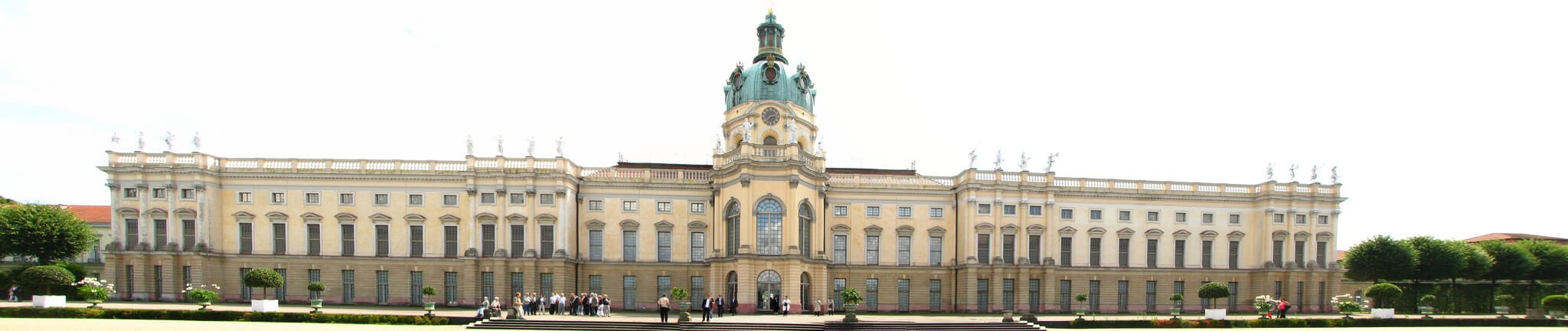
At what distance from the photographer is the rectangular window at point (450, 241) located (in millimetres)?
46344

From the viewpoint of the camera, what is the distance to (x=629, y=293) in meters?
47.3

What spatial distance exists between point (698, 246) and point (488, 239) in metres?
11.0

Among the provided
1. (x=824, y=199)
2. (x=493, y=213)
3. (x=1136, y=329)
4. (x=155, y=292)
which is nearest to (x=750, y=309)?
(x=824, y=199)

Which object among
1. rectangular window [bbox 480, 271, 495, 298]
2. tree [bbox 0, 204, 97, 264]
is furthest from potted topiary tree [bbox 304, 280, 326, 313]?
tree [bbox 0, 204, 97, 264]

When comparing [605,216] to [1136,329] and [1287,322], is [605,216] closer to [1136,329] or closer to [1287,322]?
[1136,329]

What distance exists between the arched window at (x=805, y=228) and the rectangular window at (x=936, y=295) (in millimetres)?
8385

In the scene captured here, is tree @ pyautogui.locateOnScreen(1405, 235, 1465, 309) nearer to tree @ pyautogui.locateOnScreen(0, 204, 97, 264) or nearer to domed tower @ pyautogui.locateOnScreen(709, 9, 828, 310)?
domed tower @ pyautogui.locateOnScreen(709, 9, 828, 310)

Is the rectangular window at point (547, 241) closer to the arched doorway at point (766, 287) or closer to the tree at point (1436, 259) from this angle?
the arched doorway at point (766, 287)

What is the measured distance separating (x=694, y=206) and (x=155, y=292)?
90.4 ft

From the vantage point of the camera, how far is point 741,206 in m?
43.0

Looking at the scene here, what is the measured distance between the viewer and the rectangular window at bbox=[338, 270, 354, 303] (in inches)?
1820

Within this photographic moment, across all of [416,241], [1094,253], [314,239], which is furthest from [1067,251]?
[314,239]

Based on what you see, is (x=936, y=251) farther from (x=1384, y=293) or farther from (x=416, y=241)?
(x=416, y=241)

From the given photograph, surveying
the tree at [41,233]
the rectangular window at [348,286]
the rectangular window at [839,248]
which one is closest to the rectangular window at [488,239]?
the rectangular window at [348,286]
